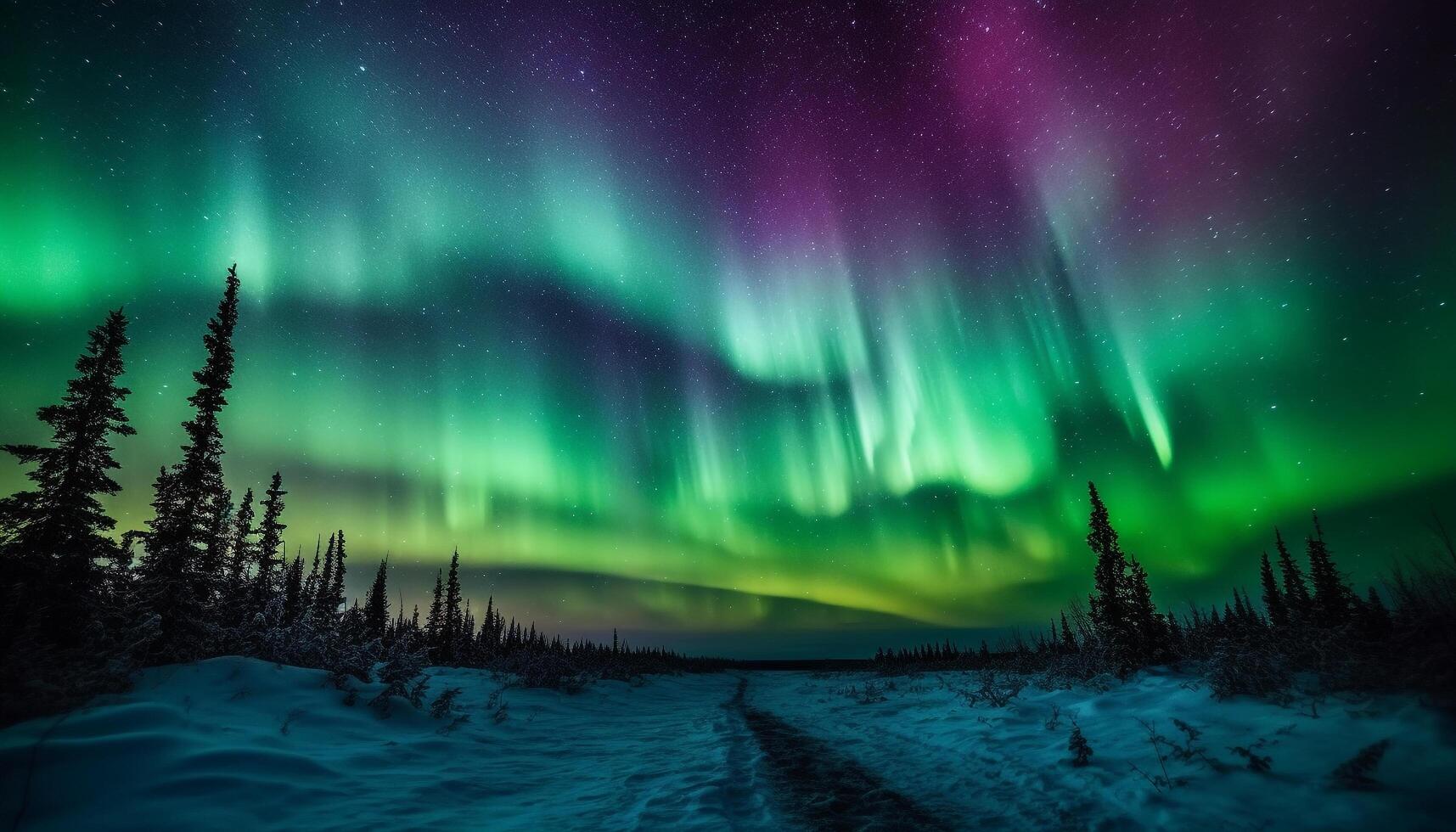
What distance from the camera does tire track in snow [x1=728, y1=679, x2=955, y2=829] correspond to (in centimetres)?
569

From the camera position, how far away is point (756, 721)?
49.6 feet

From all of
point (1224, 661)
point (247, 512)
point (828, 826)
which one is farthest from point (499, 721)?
point (247, 512)

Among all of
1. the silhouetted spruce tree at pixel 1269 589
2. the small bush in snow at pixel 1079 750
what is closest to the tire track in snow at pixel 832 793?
the small bush in snow at pixel 1079 750

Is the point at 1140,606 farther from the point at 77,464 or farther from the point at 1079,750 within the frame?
the point at 77,464

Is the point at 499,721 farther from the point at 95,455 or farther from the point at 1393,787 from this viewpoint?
the point at 95,455

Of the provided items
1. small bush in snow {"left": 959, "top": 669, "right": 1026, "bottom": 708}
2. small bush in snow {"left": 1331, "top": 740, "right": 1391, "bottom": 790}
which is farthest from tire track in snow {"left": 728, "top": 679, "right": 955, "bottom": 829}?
small bush in snow {"left": 959, "top": 669, "right": 1026, "bottom": 708}

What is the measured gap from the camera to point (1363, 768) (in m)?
4.52

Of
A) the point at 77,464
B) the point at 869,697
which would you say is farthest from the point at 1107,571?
the point at 77,464

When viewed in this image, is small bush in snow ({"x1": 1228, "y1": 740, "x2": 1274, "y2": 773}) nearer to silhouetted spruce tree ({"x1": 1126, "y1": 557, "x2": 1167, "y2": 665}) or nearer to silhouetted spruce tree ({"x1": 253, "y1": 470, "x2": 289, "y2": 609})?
silhouetted spruce tree ({"x1": 1126, "y1": 557, "x2": 1167, "y2": 665})

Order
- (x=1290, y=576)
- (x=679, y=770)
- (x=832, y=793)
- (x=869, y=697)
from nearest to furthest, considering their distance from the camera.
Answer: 1. (x=832, y=793)
2. (x=679, y=770)
3. (x=869, y=697)
4. (x=1290, y=576)

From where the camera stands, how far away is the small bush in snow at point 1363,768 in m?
4.46

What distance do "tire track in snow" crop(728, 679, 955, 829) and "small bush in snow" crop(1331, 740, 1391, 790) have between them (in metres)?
3.44

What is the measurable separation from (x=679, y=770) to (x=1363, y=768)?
8079 mm

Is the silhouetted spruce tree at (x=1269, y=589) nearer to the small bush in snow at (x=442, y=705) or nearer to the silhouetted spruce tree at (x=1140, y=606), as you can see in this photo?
the silhouetted spruce tree at (x=1140, y=606)
